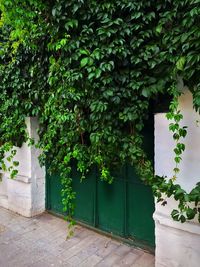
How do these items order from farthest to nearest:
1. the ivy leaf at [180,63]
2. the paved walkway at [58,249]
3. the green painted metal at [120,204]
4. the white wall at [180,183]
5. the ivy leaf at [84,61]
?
the green painted metal at [120,204] < the paved walkway at [58,249] < the ivy leaf at [84,61] < the white wall at [180,183] < the ivy leaf at [180,63]

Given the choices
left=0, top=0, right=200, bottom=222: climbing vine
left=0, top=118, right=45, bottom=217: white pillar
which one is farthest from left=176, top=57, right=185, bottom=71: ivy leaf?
left=0, top=118, right=45, bottom=217: white pillar

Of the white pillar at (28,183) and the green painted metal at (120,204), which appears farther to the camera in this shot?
the white pillar at (28,183)

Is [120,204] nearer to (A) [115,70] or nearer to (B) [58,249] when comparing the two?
(B) [58,249]

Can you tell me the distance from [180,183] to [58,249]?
198 centimetres

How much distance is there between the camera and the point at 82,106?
10.7 feet

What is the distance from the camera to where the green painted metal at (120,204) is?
3.50 metres

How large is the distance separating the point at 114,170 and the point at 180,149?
51.1 inches

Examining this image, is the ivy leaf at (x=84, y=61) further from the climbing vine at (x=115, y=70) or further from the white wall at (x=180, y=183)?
the white wall at (x=180, y=183)

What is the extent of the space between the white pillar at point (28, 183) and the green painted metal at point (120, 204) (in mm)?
761

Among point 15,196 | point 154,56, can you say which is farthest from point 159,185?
point 15,196

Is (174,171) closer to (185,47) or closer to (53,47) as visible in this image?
(185,47)

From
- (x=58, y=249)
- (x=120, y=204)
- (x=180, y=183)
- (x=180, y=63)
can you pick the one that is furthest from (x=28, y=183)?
(x=180, y=63)

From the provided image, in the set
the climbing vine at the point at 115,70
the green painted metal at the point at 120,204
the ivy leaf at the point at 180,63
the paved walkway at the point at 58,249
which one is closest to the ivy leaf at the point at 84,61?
the climbing vine at the point at 115,70

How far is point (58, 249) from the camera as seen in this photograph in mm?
3578
